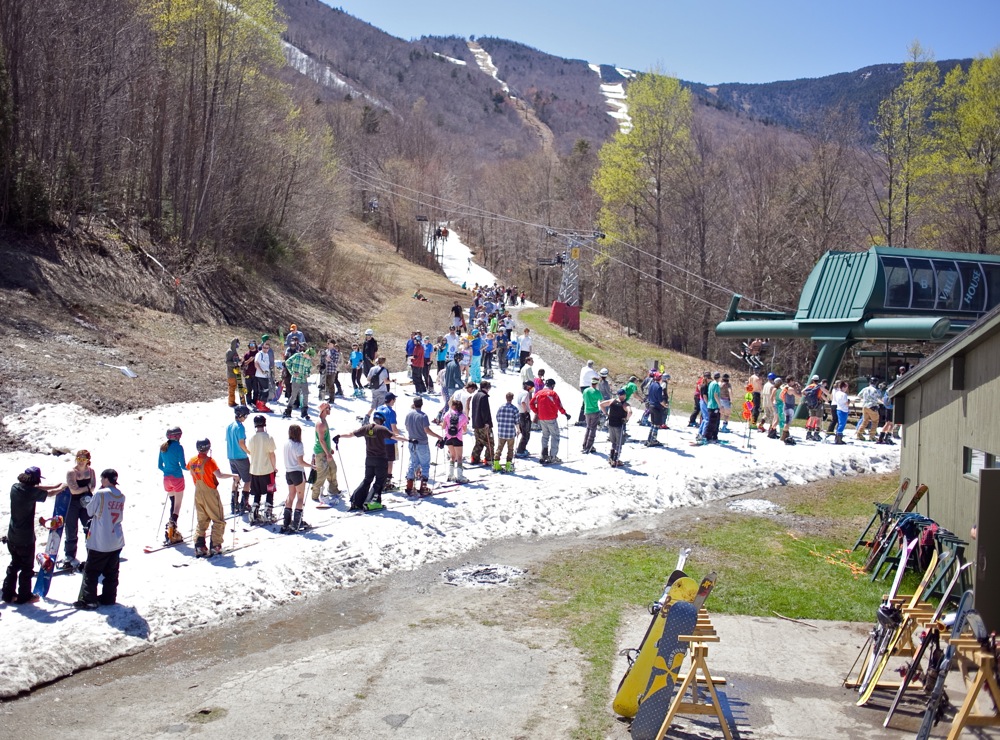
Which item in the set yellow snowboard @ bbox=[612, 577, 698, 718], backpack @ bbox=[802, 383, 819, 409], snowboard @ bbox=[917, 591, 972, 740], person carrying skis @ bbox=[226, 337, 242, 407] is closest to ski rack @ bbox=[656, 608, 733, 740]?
yellow snowboard @ bbox=[612, 577, 698, 718]

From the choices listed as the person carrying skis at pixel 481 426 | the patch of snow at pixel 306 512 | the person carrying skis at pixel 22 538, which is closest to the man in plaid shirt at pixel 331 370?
the patch of snow at pixel 306 512

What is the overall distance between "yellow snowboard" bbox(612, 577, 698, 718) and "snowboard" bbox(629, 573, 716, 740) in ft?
0.53

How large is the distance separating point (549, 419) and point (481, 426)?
1461 mm

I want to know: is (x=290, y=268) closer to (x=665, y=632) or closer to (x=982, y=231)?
(x=982, y=231)

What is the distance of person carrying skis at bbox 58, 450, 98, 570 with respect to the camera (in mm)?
10094

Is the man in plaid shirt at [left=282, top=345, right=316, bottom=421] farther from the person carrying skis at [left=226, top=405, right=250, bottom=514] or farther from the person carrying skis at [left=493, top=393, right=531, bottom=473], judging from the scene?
the person carrying skis at [left=226, top=405, right=250, bottom=514]

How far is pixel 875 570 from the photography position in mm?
12172

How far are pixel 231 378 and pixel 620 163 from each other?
103 ft

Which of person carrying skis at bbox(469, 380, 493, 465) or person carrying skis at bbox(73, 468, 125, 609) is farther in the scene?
person carrying skis at bbox(469, 380, 493, 465)

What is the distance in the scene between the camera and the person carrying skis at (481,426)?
16322mm

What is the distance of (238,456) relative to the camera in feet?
41.3

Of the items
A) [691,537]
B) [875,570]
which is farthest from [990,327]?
[691,537]

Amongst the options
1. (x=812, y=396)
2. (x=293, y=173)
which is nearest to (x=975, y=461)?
(x=812, y=396)

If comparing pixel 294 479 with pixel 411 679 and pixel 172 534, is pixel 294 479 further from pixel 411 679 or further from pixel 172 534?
pixel 411 679
